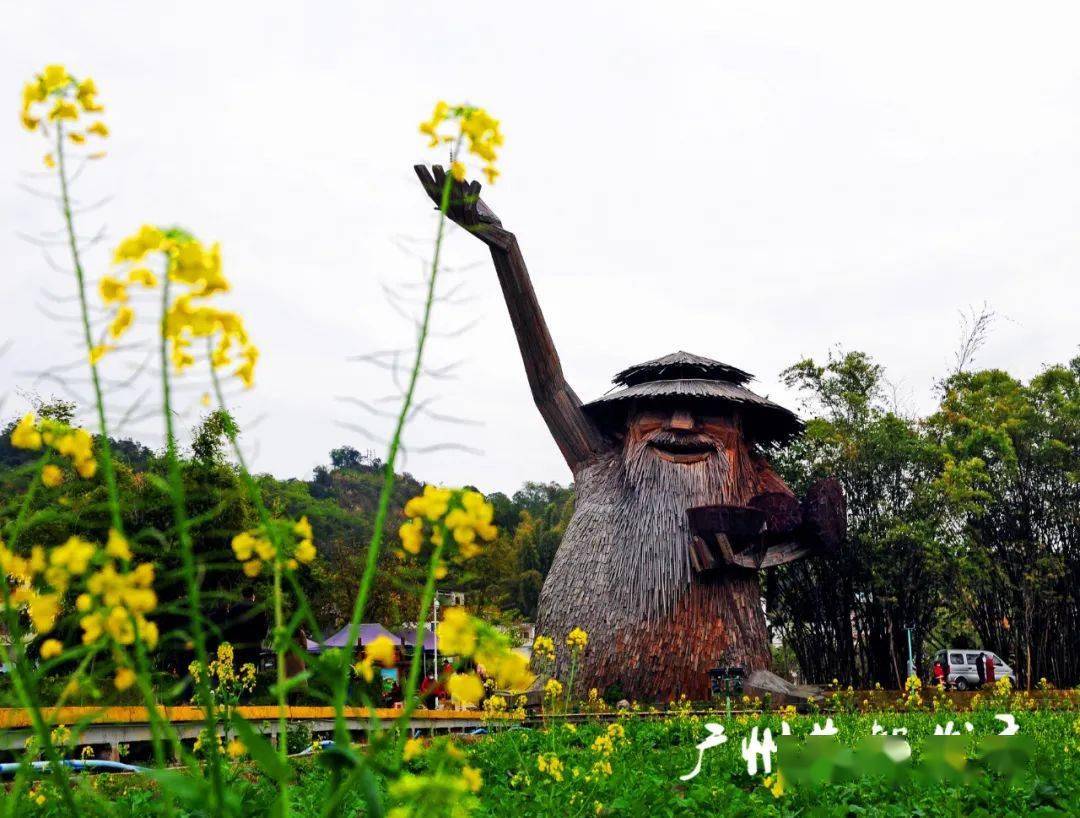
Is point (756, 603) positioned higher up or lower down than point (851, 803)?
higher up

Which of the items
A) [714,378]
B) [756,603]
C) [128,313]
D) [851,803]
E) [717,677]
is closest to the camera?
[128,313]

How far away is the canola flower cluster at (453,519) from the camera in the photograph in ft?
4.34

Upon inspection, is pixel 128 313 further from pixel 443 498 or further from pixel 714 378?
pixel 714 378

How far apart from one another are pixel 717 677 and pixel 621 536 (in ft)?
7.94

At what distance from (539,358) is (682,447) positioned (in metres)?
2.60

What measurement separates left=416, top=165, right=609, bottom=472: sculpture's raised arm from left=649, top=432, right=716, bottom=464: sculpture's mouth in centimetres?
112

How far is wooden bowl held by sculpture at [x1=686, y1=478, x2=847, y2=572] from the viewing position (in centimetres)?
1466

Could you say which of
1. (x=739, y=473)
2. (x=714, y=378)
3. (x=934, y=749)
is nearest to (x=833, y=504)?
(x=739, y=473)

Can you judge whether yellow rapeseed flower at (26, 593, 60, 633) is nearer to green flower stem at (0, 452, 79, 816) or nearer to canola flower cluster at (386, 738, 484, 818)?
green flower stem at (0, 452, 79, 816)

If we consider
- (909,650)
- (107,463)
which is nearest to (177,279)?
(107,463)

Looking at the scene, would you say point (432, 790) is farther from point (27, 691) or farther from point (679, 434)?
point (679, 434)

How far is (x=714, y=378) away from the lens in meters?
16.4

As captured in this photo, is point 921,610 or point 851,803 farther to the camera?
point 921,610

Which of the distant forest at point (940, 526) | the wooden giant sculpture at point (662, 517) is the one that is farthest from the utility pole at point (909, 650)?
the wooden giant sculpture at point (662, 517)
